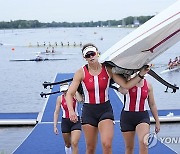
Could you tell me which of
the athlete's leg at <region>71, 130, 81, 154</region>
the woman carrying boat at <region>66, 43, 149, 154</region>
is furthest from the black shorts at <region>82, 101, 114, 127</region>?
the athlete's leg at <region>71, 130, 81, 154</region>

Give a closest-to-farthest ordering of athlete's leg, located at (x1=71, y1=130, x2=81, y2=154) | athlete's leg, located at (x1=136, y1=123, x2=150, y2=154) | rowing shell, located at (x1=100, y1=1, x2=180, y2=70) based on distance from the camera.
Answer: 1. rowing shell, located at (x1=100, y1=1, x2=180, y2=70)
2. athlete's leg, located at (x1=136, y1=123, x2=150, y2=154)
3. athlete's leg, located at (x1=71, y1=130, x2=81, y2=154)

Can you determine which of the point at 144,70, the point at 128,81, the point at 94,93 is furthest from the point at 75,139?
the point at 144,70

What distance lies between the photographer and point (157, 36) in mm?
4801

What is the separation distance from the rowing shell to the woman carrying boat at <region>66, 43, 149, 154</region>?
0.18m

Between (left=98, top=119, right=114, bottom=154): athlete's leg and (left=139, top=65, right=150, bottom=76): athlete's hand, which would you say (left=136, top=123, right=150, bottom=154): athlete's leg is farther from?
(left=139, top=65, right=150, bottom=76): athlete's hand

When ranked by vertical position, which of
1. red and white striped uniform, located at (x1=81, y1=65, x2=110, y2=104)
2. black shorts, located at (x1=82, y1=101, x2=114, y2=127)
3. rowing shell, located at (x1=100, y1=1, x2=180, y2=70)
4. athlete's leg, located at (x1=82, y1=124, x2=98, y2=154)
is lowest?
athlete's leg, located at (x1=82, y1=124, x2=98, y2=154)

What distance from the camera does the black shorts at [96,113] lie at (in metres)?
5.13

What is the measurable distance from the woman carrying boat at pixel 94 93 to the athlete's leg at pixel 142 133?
1.33ft

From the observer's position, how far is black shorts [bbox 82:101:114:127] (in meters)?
5.13

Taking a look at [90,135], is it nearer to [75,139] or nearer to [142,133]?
[142,133]

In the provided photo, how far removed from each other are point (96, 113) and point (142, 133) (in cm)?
67

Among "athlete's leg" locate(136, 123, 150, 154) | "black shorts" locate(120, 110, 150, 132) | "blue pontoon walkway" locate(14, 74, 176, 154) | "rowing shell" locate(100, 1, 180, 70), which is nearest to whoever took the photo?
"rowing shell" locate(100, 1, 180, 70)

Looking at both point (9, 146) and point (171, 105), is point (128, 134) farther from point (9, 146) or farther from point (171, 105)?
point (171, 105)

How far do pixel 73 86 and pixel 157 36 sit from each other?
4.16 feet
